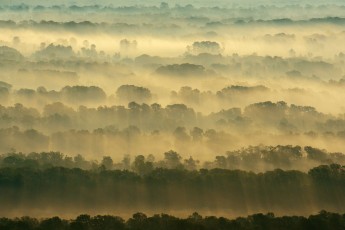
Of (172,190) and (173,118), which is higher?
(173,118)

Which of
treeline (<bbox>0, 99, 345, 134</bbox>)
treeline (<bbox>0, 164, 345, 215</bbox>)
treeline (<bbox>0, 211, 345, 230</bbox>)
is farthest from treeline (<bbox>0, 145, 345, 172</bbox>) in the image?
treeline (<bbox>0, 211, 345, 230</bbox>)

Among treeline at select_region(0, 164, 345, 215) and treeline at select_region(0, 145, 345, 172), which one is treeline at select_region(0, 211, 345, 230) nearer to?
treeline at select_region(0, 164, 345, 215)

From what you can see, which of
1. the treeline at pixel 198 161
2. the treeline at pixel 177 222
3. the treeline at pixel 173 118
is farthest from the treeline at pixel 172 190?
the treeline at pixel 173 118

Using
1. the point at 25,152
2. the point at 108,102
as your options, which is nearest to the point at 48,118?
the point at 108,102

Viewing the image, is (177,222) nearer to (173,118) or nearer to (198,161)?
(198,161)

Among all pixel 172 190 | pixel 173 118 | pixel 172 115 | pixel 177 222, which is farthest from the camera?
pixel 172 115

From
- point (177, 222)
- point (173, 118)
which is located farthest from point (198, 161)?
point (173, 118)

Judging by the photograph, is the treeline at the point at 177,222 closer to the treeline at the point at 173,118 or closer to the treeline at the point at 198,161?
the treeline at the point at 198,161
